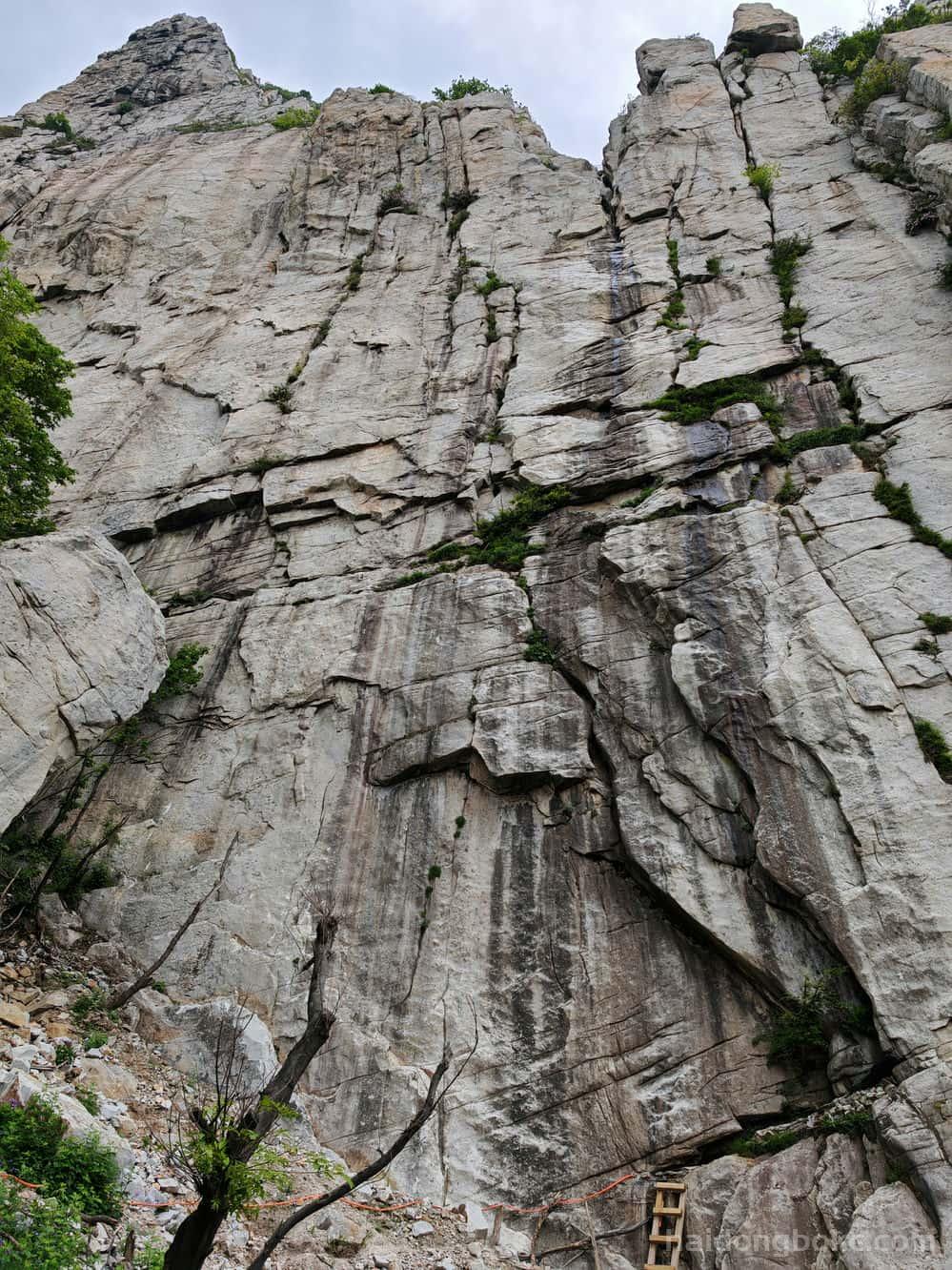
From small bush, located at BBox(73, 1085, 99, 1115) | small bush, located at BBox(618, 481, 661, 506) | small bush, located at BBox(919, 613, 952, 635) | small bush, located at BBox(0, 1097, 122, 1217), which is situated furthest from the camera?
small bush, located at BBox(618, 481, 661, 506)

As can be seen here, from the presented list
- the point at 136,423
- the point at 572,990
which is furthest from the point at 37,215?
the point at 572,990

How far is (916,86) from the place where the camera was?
2491 cm

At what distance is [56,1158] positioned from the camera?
9.31 meters

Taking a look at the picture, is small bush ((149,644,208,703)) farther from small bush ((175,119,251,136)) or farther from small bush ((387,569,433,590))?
small bush ((175,119,251,136))

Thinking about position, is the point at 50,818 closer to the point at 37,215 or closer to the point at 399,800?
the point at 399,800

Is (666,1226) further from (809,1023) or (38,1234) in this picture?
(38,1234)

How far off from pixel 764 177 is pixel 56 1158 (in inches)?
1155

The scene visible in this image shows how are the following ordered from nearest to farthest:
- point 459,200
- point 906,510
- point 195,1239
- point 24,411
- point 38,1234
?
point 195,1239 → point 38,1234 → point 906,510 → point 24,411 → point 459,200

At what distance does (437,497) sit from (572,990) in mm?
11658

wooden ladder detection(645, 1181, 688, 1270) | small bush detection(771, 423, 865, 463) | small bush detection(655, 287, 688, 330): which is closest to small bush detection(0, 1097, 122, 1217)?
wooden ladder detection(645, 1181, 688, 1270)

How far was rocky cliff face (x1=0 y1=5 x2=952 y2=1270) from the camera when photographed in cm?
1239

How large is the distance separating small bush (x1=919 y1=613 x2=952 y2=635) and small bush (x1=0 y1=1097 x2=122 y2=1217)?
1353cm

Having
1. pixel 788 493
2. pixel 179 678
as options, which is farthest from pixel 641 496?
pixel 179 678

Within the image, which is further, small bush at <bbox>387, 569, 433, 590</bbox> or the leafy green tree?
small bush at <bbox>387, 569, 433, 590</bbox>
